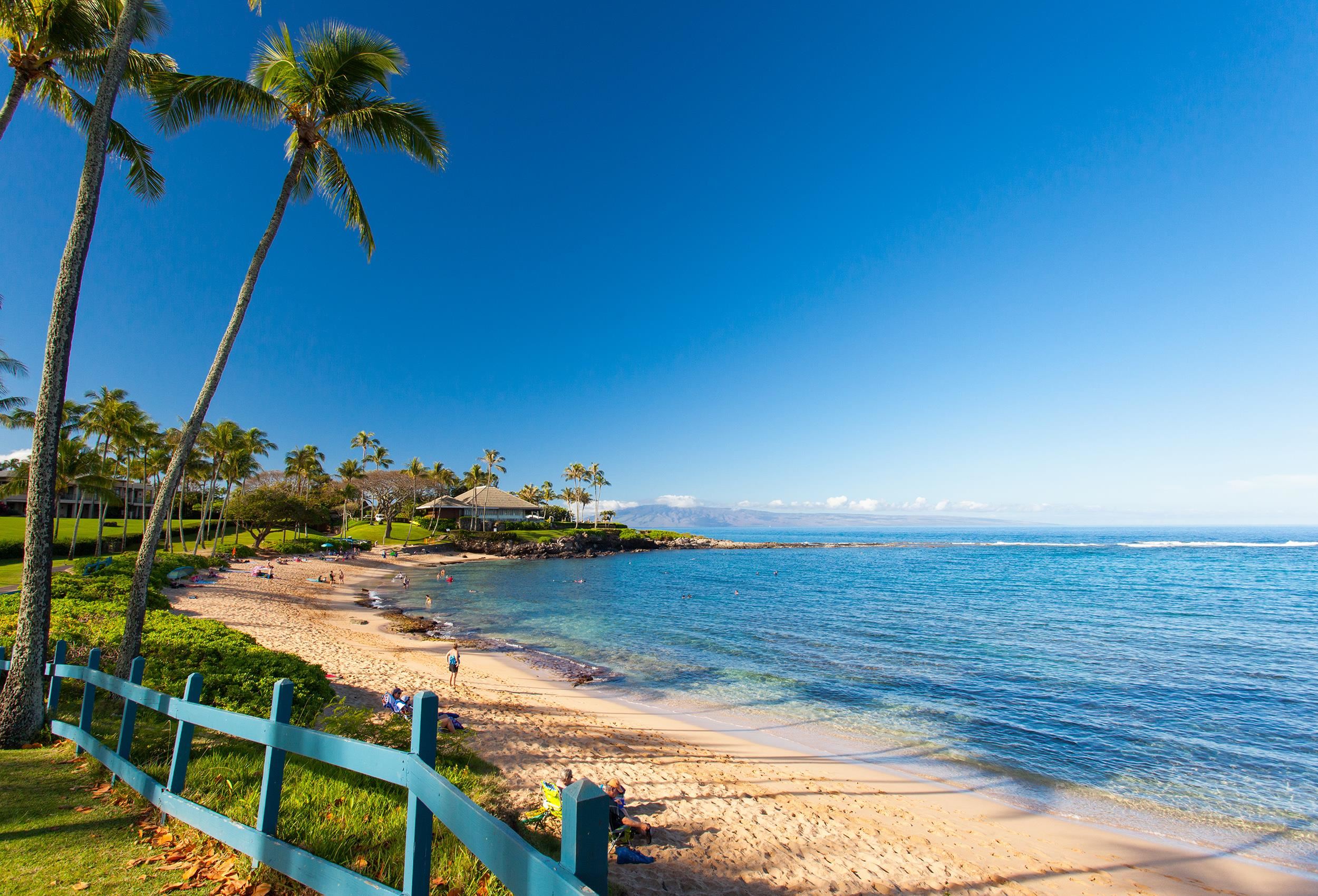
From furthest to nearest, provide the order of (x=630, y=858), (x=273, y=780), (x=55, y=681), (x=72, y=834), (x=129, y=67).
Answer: (x=129, y=67) < (x=630, y=858) < (x=55, y=681) < (x=72, y=834) < (x=273, y=780)

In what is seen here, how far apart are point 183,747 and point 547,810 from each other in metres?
4.72

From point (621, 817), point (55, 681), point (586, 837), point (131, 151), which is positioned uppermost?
point (131, 151)

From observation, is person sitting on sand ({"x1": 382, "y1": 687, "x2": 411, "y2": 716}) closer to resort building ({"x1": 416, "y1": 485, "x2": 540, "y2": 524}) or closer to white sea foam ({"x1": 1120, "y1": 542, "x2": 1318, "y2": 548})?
resort building ({"x1": 416, "y1": 485, "x2": 540, "y2": 524})


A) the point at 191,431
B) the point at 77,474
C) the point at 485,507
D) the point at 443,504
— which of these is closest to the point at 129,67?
the point at 191,431

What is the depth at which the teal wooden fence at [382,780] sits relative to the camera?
1697 mm

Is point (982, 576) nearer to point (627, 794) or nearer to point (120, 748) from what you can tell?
point (627, 794)

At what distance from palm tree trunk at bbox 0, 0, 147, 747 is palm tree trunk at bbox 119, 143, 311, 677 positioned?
537 millimetres

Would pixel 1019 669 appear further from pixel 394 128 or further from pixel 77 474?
pixel 77 474

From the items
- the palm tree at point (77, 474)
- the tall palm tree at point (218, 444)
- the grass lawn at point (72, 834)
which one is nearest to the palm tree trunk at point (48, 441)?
the grass lawn at point (72, 834)

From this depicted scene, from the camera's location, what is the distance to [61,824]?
4.26 metres

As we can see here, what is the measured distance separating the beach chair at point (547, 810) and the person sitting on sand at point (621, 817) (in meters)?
0.74

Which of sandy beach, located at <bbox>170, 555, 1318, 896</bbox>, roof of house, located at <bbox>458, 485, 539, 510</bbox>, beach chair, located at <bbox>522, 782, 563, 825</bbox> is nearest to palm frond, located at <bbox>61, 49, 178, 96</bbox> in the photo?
sandy beach, located at <bbox>170, 555, 1318, 896</bbox>

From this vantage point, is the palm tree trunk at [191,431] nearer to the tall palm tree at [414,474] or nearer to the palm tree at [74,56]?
the palm tree at [74,56]

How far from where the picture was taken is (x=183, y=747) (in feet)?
13.7
